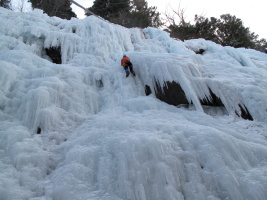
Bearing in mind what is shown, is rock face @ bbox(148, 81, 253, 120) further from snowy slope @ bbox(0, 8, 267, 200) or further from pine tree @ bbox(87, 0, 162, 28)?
pine tree @ bbox(87, 0, 162, 28)

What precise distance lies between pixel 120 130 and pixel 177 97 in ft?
7.17

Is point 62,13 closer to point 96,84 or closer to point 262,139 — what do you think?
point 96,84

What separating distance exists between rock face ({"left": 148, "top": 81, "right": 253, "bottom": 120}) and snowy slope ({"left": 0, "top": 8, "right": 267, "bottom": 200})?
14cm

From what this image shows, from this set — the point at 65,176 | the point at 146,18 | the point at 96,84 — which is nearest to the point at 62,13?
the point at 146,18

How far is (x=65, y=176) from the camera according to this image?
3033 mm

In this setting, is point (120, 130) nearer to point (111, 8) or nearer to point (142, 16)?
point (142, 16)

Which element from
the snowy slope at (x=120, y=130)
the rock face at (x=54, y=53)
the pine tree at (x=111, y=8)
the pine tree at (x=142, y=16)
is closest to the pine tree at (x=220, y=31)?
the pine tree at (x=142, y=16)

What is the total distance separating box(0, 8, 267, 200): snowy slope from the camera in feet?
9.43

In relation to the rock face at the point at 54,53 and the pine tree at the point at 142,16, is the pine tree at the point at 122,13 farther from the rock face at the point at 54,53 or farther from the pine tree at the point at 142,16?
the rock face at the point at 54,53

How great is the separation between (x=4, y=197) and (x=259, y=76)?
303 inches

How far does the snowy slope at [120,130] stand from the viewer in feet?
9.43

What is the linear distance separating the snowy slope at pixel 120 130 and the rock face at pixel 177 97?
0.14 meters

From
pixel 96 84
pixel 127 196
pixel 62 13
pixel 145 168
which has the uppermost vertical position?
pixel 62 13

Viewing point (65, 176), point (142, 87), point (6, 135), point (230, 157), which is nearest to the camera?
point (65, 176)
